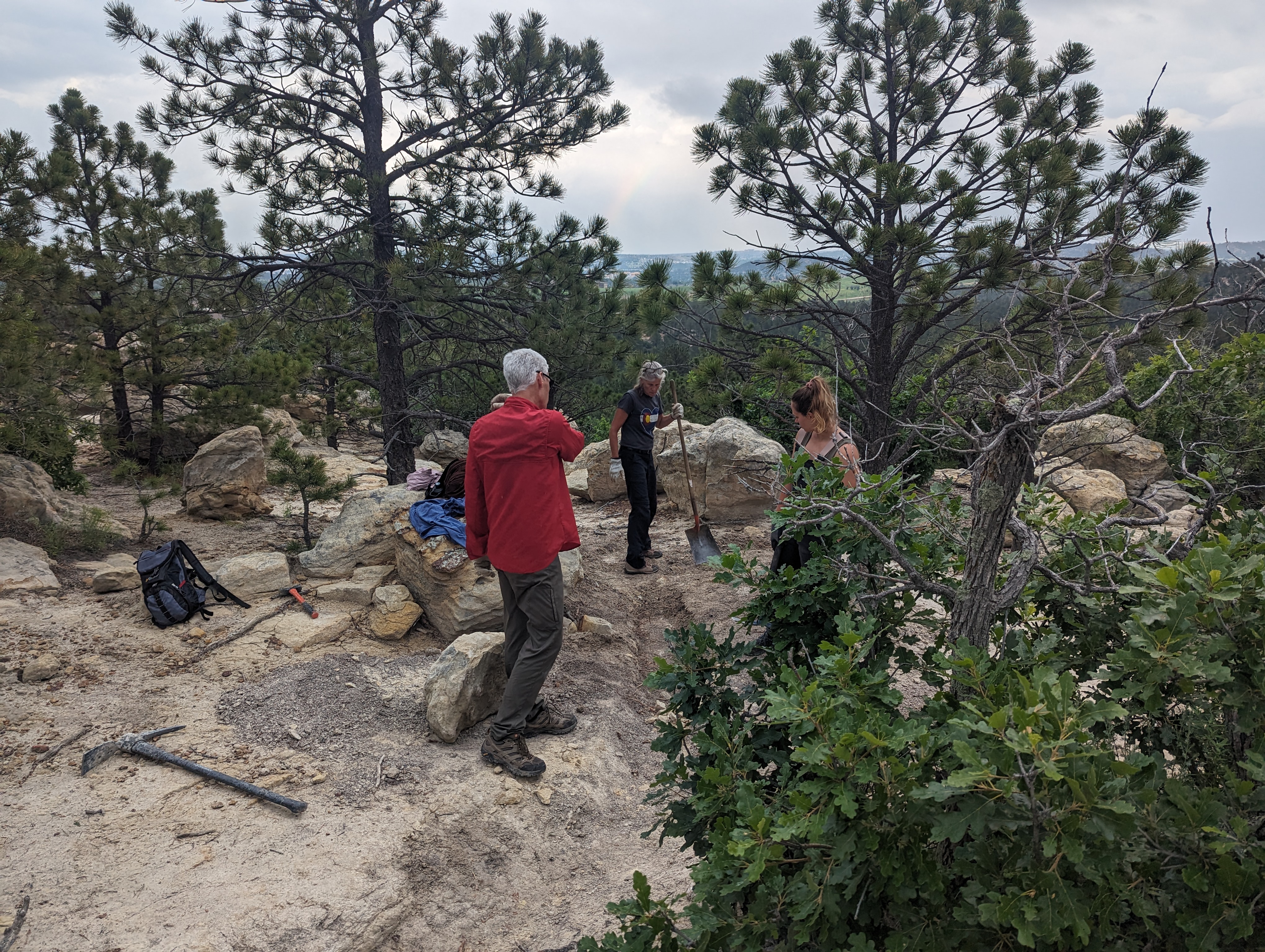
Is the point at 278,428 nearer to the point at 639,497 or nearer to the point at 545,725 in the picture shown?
the point at 639,497

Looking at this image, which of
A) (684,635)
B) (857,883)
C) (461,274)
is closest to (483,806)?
(684,635)

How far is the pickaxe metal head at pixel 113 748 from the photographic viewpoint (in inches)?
138

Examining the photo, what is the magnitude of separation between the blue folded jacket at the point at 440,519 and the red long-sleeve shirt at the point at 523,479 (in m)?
1.45

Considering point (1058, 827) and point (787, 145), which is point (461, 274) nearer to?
point (787, 145)

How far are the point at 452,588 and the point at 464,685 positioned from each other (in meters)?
1.14

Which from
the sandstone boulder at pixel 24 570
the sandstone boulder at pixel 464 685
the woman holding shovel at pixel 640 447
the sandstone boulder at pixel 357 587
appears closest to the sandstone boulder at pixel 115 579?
the sandstone boulder at pixel 24 570

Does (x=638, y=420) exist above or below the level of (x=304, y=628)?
above

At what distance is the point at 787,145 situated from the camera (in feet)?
22.8

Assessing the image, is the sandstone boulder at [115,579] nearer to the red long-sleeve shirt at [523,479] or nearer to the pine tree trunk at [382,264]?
the pine tree trunk at [382,264]

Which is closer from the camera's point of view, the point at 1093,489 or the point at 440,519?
the point at 440,519

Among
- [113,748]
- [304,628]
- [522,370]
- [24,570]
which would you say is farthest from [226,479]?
[522,370]

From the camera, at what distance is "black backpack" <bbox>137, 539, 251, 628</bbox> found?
5.09 metres

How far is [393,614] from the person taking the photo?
16.8ft

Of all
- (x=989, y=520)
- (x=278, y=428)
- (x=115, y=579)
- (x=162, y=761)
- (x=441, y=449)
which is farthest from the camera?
(x=441, y=449)
